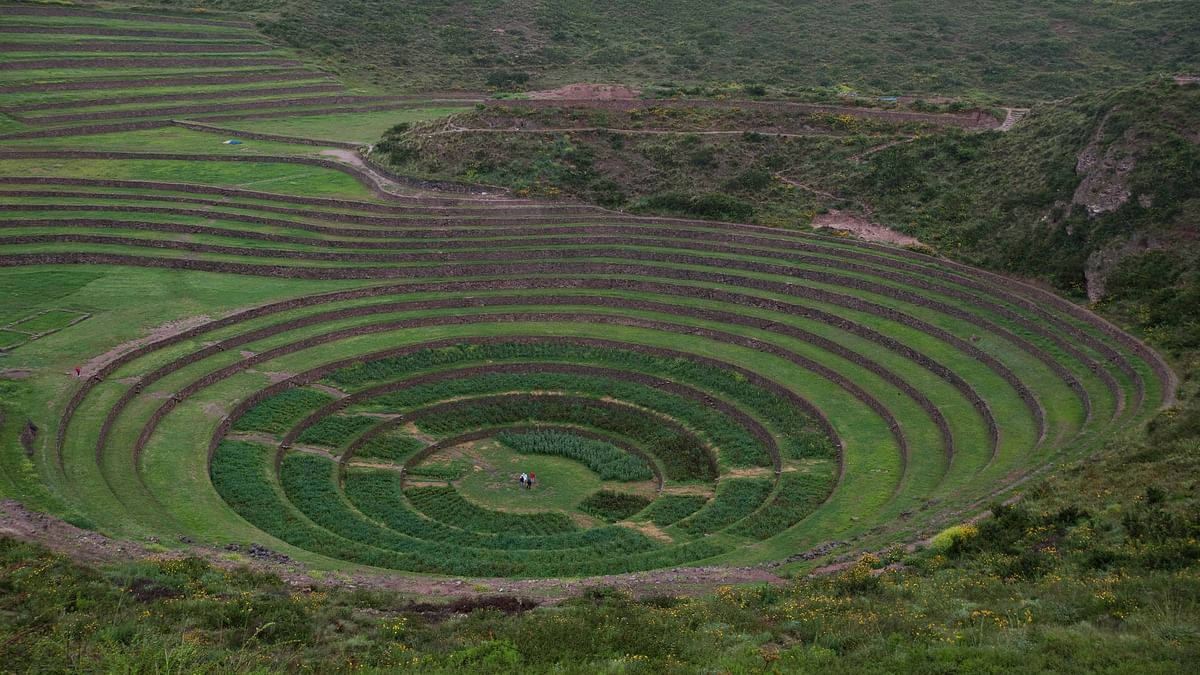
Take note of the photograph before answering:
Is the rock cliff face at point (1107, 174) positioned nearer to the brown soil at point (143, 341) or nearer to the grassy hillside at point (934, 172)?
the grassy hillside at point (934, 172)

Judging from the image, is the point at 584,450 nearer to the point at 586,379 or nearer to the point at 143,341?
the point at 586,379

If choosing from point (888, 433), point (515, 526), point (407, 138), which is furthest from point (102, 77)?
point (888, 433)

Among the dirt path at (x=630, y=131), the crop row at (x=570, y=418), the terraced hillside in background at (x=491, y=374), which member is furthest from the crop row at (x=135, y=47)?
the crop row at (x=570, y=418)

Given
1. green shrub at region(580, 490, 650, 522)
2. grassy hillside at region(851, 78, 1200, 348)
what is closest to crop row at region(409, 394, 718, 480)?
green shrub at region(580, 490, 650, 522)

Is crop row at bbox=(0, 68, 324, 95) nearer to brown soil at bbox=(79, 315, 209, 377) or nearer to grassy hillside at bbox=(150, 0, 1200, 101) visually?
grassy hillside at bbox=(150, 0, 1200, 101)

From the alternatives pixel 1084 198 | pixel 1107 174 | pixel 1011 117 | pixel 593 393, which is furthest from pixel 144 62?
pixel 1107 174

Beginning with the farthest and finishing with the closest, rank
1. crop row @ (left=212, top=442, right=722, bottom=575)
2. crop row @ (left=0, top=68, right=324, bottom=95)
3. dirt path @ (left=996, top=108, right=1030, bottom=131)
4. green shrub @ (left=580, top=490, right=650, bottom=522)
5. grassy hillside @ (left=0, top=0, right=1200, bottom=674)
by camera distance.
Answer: crop row @ (left=0, top=68, right=324, bottom=95) < dirt path @ (left=996, top=108, right=1030, bottom=131) < green shrub @ (left=580, top=490, right=650, bottom=522) < crop row @ (left=212, top=442, right=722, bottom=575) < grassy hillside @ (left=0, top=0, right=1200, bottom=674)

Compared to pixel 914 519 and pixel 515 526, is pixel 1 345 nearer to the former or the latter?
pixel 515 526
